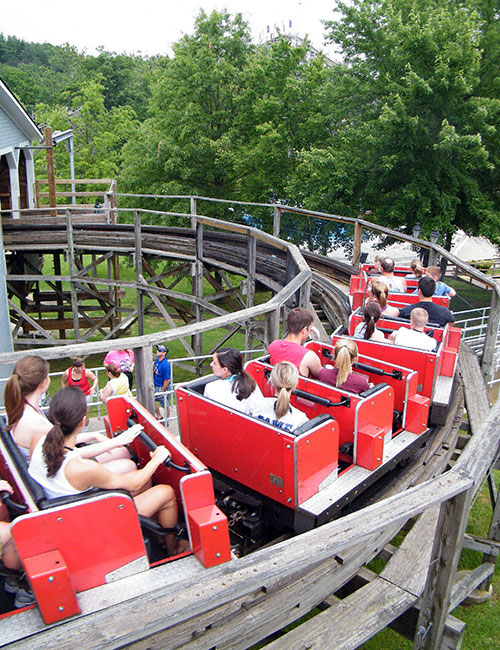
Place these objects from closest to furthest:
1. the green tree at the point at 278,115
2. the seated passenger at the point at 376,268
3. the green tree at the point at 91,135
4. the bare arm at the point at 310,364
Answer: the bare arm at the point at 310,364
the seated passenger at the point at 376,268
the green tree at the point at 278,115
the green tree at the point at 91,135

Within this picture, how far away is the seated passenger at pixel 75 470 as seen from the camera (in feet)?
8.84

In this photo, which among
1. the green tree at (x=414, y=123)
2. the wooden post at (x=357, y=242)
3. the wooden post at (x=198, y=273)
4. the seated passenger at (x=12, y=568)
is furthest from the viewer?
the green tree at (x=414, y=123)

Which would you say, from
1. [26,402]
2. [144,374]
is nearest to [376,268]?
[144,374]

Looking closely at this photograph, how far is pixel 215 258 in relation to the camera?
45.7ft

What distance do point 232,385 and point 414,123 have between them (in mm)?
12316

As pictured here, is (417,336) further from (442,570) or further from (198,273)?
(198,273)

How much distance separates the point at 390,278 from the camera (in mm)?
7812

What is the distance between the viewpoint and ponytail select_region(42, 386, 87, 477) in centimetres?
269

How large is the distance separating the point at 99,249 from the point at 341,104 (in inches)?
347

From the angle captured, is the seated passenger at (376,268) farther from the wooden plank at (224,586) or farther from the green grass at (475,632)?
the wooden plank at (224,586)

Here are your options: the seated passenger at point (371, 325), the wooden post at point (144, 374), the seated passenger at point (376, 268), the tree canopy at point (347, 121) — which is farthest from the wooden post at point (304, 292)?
the tree canopy at point (347, 121)

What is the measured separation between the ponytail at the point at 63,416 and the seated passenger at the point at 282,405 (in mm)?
1301

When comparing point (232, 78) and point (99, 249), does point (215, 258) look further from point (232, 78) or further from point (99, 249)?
point (232, 78)

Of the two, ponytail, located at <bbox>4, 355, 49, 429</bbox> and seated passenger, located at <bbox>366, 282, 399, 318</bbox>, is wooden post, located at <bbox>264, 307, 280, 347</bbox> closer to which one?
seated passenger, located at <bbox>366, 282, 399, 318</bbox>
